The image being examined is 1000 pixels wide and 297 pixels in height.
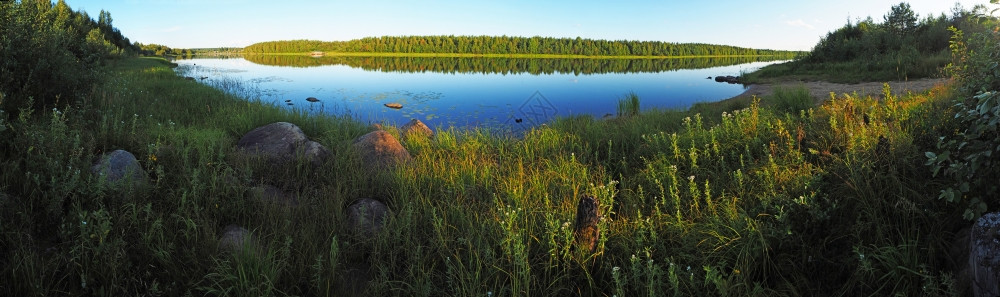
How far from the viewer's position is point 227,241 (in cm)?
406

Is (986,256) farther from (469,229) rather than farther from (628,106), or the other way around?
(628,106)

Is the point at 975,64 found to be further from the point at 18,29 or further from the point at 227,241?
the point at 18,29

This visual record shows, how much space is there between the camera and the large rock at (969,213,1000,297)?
2.64 m

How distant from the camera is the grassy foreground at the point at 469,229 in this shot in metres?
3.56

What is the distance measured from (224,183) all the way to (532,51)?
144894 millimetres

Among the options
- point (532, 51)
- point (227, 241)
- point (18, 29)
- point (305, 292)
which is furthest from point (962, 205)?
point (532, 51)

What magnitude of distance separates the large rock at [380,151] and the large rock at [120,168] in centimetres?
250

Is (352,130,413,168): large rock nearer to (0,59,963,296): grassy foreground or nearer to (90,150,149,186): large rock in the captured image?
(0,59,963,296): grassy foreground

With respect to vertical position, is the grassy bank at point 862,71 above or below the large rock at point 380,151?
above

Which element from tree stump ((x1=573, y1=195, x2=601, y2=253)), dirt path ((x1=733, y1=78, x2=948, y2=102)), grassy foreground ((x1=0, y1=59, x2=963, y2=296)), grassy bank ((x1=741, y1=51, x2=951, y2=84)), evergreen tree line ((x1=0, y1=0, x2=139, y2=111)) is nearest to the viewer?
grassy foreground ((x1=0, y1=59, x2=963, y2=296))

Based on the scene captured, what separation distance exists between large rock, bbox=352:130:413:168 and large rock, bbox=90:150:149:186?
8.22 ft

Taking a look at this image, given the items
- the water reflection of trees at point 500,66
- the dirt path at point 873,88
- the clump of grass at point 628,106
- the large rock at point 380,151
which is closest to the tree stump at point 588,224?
the large rock at point 380,151

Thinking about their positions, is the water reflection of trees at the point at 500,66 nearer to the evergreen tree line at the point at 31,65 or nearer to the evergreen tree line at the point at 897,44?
the evergreen tree line at the point at 897,44

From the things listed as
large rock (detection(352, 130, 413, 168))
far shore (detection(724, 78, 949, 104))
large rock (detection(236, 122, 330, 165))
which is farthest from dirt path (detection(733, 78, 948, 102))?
large rock (detection(236, 122, 330, 165))
